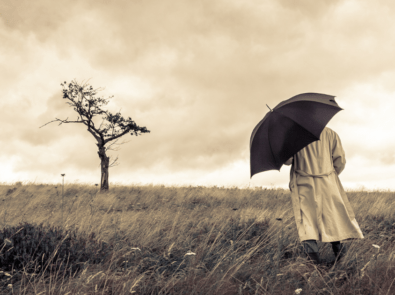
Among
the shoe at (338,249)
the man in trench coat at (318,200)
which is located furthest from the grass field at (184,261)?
the man in trench coat at (318,200)

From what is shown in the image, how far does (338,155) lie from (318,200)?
736 millimetres

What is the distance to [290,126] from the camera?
3977mm

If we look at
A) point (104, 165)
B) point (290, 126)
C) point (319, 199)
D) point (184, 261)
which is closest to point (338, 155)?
point (319, 199)

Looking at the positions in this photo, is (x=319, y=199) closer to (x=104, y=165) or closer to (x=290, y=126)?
(x=290, y=126)

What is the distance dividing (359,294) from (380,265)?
3.63 feet

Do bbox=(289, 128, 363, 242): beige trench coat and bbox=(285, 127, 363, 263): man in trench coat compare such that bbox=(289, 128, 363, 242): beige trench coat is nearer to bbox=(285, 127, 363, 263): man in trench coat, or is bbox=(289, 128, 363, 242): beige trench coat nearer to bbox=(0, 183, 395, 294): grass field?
bbox=(285, 127, 363, 263): man in trench coat

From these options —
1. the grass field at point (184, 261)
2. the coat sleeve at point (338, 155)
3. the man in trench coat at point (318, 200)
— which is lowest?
the grass field at point (184, 261)

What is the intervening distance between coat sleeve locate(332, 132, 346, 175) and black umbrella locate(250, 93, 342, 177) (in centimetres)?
59

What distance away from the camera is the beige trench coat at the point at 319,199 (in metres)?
4.05

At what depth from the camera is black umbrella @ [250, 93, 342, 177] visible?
390cm

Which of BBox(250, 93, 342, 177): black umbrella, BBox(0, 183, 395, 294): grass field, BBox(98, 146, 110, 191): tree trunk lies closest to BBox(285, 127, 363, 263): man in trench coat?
BBox(250, 93, 342, 177): black umbrella

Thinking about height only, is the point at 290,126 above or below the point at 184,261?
above

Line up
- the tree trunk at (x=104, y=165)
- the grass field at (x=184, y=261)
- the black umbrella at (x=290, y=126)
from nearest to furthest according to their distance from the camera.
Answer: the grass field at (x=184, y=261) → the black umbrella at (x=290, y=126) → the tree trunk at (x=104, y=165)

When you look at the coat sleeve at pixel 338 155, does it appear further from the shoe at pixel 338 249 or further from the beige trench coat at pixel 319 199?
the shoe at pixel 338 249
